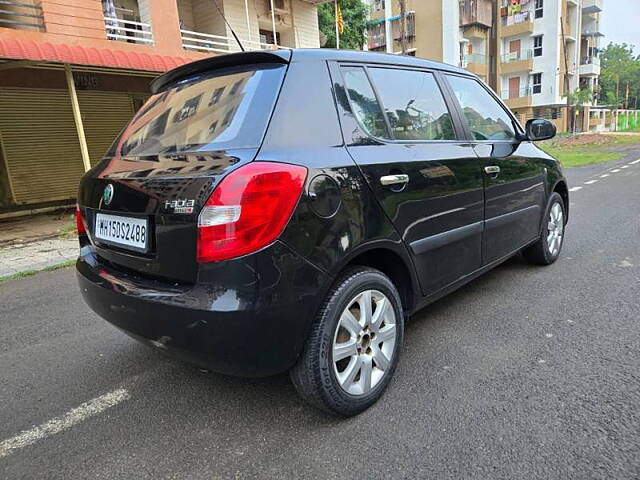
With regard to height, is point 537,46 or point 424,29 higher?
point 424,29

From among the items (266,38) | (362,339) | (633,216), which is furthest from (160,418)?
(266,38)

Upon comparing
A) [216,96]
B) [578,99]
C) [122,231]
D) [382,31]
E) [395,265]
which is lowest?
[395,265]

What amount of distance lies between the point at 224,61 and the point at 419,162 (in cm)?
118

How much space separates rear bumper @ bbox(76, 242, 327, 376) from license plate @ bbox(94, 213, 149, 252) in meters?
0.21

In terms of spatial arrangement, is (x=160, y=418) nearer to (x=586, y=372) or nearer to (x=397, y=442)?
(x=397, y=442)

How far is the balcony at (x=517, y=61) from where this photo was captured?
39969 millimetres

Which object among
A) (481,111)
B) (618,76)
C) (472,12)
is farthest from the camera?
(618,76)

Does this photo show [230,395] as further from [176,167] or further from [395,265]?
[176,167]

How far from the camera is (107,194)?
7.80 feet

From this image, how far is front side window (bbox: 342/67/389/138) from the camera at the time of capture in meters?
2.46

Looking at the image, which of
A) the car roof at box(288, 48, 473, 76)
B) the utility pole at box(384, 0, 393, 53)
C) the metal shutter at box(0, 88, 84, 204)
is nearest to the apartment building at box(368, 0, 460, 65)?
the utility pole at box(384, 0, 393, 53)

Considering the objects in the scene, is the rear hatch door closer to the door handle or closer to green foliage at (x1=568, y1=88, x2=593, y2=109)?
the door handle

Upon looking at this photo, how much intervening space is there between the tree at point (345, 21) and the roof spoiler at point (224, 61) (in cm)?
2139

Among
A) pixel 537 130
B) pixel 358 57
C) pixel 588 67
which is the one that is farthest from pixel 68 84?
pixel 588 67
